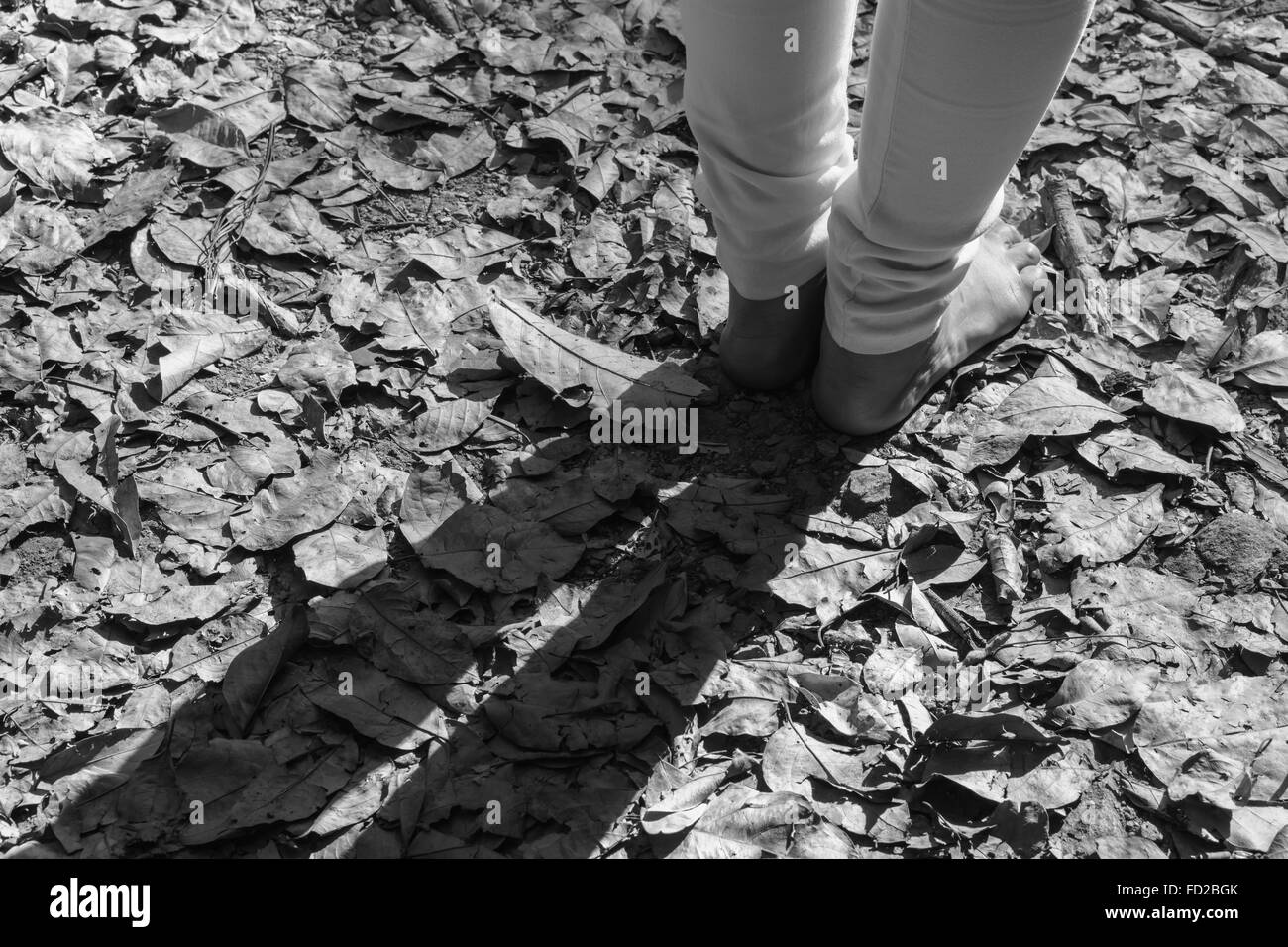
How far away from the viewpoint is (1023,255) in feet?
7.86

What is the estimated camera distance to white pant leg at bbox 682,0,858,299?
1.62 meters

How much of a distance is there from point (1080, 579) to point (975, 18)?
1077mm

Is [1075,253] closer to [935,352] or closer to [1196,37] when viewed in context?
[935,352]

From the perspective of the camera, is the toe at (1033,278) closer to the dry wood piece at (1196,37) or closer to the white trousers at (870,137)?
the white trousers at (870,137)

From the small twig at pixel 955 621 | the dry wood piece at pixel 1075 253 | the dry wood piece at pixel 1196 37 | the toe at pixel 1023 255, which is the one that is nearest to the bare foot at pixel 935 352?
the toe at pixel 1023 255

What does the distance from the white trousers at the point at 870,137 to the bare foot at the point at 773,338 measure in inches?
1.7

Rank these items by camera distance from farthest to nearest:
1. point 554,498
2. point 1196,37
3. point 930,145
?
point 1196,37 < point 554,498 < point 930,145

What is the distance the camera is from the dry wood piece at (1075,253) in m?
2.40

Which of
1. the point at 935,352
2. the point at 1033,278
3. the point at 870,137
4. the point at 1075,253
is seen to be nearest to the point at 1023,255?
the point at 1033,278

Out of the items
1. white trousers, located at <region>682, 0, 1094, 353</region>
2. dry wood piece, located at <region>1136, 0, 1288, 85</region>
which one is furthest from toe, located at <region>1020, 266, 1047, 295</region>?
dry wood piece, located at <region>1136, 0, 1288, 85</region>

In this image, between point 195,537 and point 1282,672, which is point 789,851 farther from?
point 195,537

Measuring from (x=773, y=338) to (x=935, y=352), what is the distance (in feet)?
1.13

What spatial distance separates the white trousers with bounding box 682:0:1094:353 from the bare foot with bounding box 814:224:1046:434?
0.20 feet

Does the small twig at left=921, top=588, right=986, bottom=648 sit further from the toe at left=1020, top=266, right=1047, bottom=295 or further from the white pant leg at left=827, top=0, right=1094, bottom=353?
the toe at left=1020, top=266, right=1047, bottom=295
